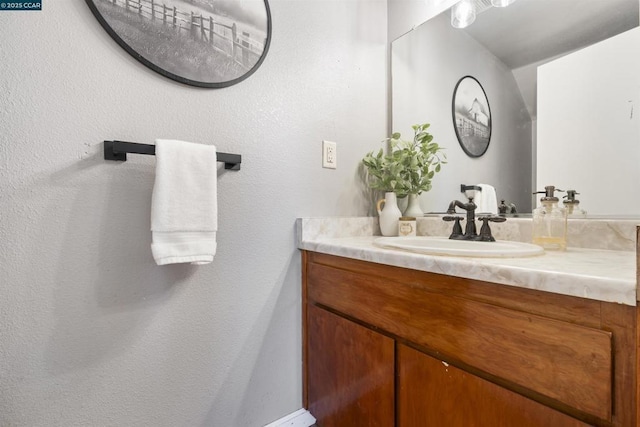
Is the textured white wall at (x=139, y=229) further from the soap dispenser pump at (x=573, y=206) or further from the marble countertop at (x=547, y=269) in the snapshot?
the soap dispenser pump at (x=573, y=206)

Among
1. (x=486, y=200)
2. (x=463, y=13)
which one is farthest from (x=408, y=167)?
(x=463, y=13)

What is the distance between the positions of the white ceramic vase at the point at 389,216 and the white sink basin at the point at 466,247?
0.56 feet

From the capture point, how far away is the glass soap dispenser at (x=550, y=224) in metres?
0.86

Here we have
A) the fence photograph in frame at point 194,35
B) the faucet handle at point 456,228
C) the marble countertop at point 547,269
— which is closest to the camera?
the marble countertop at point 547,269

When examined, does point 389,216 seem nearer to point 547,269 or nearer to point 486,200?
point 486,200

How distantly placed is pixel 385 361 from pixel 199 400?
618mm

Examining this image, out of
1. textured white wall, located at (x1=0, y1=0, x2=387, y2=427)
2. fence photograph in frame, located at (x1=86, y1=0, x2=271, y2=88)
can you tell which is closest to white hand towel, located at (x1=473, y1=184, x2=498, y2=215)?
textured white wall, located at (x1=0, y1=0, x2=387, y2=427)

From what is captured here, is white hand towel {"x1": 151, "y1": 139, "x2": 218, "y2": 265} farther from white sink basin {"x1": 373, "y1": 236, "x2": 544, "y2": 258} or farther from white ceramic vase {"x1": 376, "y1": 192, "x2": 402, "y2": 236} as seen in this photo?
white ceramic vase {"x1": 376, "y1": 192, "x2": 402, "y2": 236}

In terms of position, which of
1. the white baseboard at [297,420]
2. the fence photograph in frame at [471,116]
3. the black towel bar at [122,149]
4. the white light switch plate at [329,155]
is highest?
the fence photograph in frame at [471,116]

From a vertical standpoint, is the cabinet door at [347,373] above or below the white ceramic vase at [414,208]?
below

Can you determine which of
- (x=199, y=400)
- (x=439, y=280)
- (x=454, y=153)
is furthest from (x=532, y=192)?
(x=199, y=400)

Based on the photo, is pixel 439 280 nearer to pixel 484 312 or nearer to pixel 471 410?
pixel 484 312

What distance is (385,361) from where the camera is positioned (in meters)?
0.79

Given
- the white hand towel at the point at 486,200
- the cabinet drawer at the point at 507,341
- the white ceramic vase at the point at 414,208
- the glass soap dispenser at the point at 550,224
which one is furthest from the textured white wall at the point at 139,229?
the glass soap dispenser at the point at 550,224
